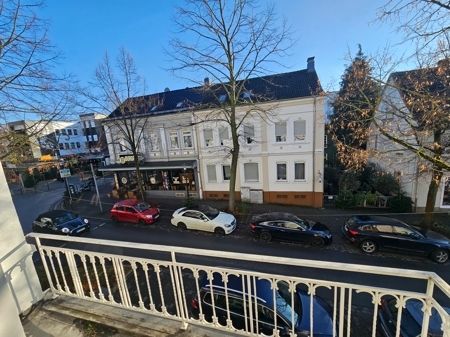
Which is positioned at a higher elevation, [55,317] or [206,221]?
[55,317]

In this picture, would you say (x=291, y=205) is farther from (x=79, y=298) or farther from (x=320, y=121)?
(x=79, y=298)

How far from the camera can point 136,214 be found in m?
14.5

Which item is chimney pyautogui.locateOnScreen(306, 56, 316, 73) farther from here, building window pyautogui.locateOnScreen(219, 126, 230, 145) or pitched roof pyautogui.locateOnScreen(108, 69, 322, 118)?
building window pyautogui.locateOnScreen(219, 126, 230, 145)

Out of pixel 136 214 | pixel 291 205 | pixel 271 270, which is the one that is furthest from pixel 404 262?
pixel 136 214

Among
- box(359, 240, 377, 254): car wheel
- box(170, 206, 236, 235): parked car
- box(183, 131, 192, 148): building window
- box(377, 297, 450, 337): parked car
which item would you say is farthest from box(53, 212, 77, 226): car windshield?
box(359, 240, 377, 254): car wheel

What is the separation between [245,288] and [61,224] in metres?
12.5

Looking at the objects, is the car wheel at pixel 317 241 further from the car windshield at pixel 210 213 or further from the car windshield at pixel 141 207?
the car windshield at pixel 141 207

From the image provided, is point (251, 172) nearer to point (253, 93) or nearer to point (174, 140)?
point (253, 93)

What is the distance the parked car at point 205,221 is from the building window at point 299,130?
731 centimetres

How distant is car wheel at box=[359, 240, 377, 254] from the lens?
398 inches

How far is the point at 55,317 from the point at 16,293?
0.68m

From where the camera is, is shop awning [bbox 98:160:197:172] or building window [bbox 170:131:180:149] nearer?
shop awning [bbox 98:160:197:172]

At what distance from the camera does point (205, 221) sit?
1272 centimetres

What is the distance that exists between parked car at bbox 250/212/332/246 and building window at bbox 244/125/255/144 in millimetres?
7085
